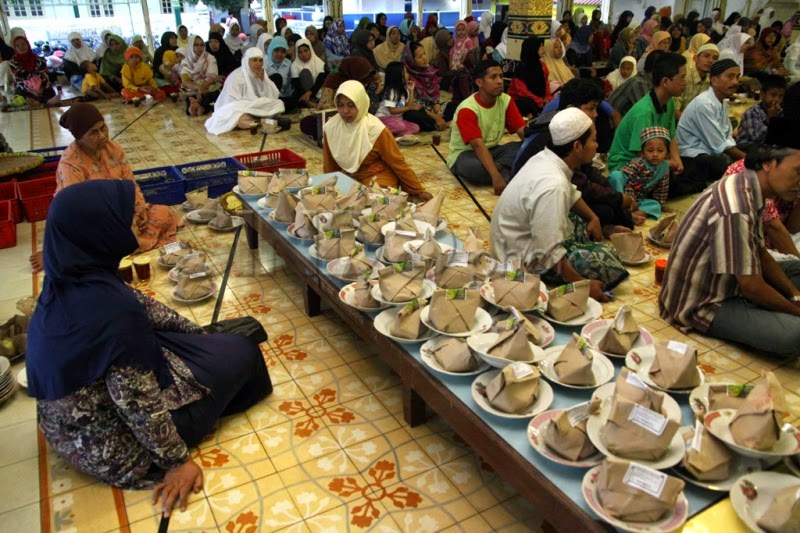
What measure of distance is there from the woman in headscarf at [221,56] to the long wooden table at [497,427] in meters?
6.81

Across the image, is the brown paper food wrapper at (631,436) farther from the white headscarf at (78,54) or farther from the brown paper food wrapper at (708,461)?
the white headscarf at (78,54)

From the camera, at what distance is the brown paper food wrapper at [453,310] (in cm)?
186

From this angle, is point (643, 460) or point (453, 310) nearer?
point (643, 460)

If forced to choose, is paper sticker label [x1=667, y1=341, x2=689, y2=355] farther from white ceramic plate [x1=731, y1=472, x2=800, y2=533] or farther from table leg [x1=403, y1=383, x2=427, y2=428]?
table leg [x1=403, y1=383, x2=427, y2=428]

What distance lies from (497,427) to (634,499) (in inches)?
15.9

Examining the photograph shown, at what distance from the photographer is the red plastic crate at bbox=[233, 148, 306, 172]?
4410 mm

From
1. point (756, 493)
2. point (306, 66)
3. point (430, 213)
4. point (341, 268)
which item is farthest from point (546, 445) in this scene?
point (306, 66)

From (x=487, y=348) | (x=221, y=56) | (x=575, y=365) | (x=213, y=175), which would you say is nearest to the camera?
(x=575, y=365)

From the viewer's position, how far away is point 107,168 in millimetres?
3357

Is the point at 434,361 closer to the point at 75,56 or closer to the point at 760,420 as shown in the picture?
the point at 760,420

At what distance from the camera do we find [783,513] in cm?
113

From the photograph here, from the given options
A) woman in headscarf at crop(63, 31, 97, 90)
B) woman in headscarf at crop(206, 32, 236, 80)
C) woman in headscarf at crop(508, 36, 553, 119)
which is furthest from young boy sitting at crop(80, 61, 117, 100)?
woman in headscarf at crop(508, 36, 553, 119)

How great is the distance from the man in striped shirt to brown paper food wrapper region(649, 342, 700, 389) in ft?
2.68

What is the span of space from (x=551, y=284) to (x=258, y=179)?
1.70 meters
